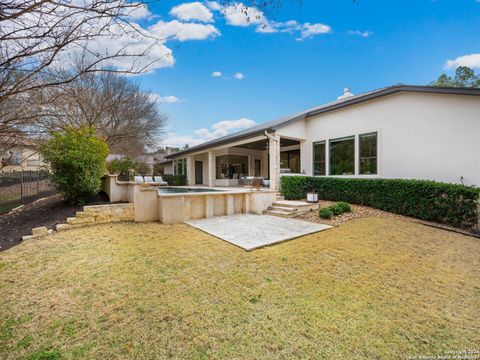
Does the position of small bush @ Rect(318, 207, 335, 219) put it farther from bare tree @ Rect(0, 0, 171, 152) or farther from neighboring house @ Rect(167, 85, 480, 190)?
bare tree @ Rect(0, 0, 171, 152)

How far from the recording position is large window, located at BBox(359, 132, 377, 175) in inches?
394

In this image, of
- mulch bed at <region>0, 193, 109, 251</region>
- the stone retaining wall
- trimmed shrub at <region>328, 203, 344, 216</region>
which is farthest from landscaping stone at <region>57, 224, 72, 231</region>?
trimmed shrub at <region>328, 203, 344, 216</region>

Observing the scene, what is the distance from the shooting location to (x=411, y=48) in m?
12.0

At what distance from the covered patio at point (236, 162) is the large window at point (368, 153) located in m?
3.74

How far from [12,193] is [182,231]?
895cm

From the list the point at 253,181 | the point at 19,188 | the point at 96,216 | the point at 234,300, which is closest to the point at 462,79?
the point at 253,181

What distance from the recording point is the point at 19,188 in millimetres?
9844

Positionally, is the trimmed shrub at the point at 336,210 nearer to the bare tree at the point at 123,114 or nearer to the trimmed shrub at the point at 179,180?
the bare tree at the point at 123,114

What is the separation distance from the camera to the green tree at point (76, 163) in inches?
269

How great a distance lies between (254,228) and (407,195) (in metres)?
5.83

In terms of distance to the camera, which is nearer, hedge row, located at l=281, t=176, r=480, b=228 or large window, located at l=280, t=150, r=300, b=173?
hedge row, located at l=281, t=176, r=480, b=228

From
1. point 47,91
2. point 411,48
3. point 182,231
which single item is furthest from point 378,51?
point 47,91

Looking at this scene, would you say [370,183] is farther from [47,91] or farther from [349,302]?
[47,91]

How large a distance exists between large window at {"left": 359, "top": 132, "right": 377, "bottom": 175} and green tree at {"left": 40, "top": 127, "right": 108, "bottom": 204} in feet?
36.2
